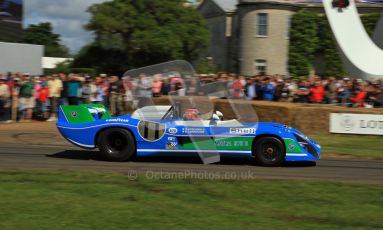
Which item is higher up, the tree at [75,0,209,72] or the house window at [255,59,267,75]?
the tree at [75,0,209,72]

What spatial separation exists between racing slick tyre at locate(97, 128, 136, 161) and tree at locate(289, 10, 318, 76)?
31117 millimetres

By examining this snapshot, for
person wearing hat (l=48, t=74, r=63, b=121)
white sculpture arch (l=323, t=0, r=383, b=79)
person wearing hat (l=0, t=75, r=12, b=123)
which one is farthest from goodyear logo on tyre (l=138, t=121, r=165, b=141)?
white sculpture arch (l=323, t=0, r=383, b=79)

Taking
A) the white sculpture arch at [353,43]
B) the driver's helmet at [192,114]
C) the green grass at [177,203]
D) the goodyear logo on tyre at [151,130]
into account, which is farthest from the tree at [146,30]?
the green grass at [177,203]

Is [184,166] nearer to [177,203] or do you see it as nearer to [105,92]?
[177,203]

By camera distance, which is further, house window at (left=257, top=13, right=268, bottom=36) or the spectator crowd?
house window at (left=257, top=13, right=268, bottom=36)

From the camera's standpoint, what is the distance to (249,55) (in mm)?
41719

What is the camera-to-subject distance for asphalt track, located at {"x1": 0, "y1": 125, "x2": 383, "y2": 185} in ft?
29.1

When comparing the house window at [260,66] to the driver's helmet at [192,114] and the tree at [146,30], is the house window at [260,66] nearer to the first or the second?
the tree at [146,30]

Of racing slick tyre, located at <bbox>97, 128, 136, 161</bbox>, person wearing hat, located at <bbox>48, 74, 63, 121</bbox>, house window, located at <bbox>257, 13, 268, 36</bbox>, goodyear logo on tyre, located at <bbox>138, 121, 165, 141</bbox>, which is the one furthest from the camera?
house window, located at <bbox>257, 13, 268, 36</bbox>

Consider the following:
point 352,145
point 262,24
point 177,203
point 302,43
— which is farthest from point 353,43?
point 177,203

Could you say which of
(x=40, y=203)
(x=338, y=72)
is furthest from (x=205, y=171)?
(x=338, y=72)

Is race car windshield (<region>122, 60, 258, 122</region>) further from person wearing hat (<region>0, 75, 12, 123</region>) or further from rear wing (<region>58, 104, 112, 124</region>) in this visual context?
person wearing hat (<region>0, 75, 12, 123</region>)

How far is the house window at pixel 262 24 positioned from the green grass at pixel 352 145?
86.8 feet

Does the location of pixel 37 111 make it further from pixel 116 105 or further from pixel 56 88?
pixel 116 105
